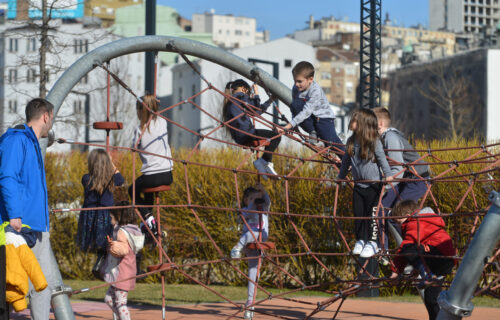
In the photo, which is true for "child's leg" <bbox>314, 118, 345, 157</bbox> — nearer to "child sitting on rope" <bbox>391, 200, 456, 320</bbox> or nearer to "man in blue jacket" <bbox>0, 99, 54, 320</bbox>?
"child sitting on rope" <bbox>391, 200, 456, 320</bbox>

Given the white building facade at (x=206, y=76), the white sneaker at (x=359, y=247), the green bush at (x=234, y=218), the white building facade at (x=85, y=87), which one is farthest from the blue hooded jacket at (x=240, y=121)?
the white building facade at (x=206, y=76)

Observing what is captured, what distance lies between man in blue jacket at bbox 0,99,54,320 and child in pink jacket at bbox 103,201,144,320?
3.08ft

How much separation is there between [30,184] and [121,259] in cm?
154

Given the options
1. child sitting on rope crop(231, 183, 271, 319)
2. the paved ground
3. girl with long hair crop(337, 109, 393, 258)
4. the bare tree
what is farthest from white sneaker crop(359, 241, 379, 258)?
the bare tree

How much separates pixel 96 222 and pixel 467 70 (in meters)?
42.9

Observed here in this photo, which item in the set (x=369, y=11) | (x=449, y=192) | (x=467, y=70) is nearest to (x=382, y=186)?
(x=449, y=192)

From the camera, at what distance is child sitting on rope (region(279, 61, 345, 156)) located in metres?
7.38

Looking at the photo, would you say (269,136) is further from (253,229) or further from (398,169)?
(398,169)

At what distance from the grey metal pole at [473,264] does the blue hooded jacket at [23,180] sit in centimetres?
265

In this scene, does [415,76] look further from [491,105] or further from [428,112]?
[491,105]

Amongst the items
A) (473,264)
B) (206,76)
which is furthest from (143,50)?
(206,76)

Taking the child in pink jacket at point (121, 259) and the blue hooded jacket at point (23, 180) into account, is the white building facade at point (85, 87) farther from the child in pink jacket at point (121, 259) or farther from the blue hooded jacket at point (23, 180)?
the blue hooded jacket at point (23, 180)

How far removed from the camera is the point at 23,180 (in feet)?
17.1

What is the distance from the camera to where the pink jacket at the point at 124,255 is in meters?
6.52
